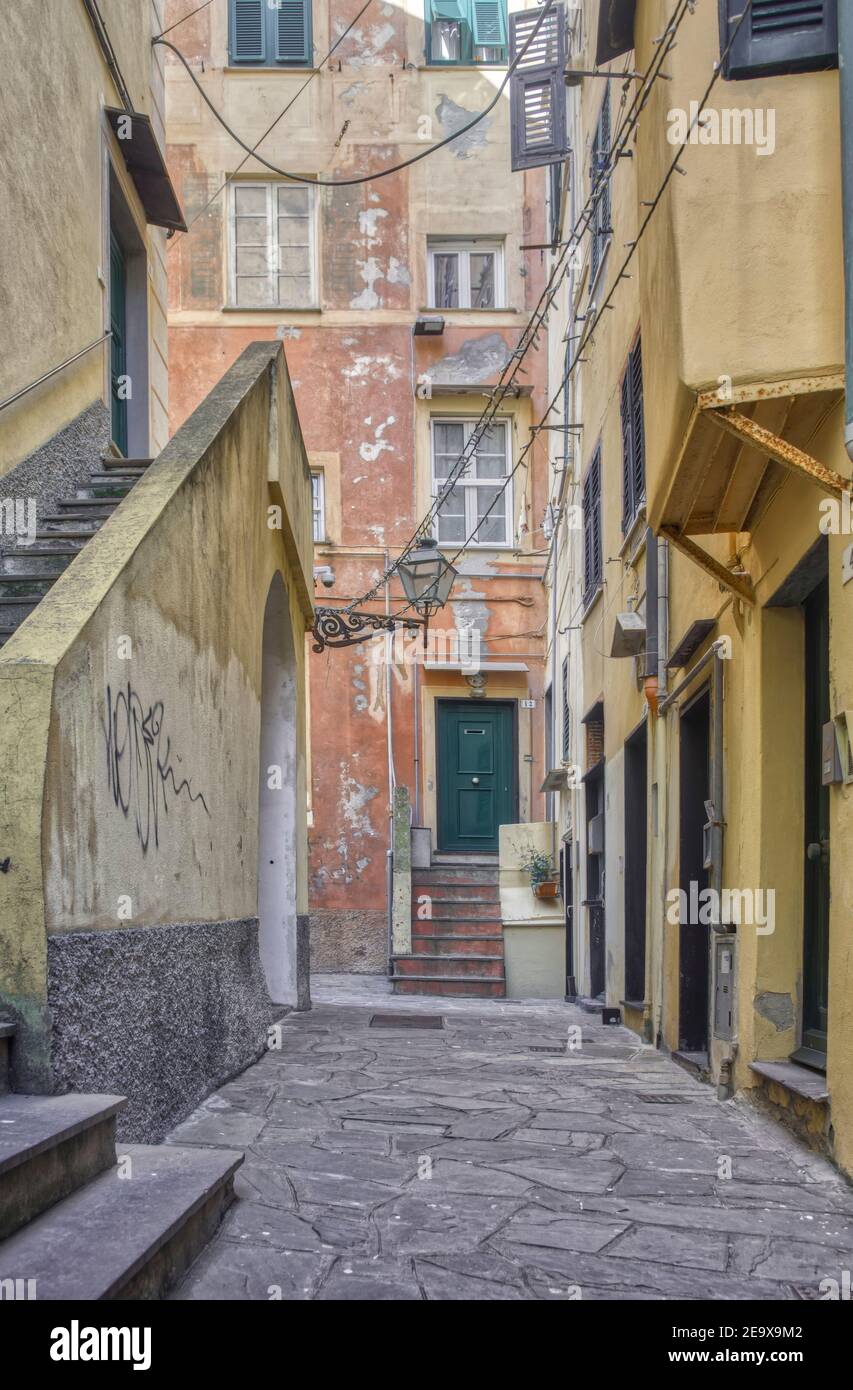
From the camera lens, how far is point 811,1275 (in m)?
3.70

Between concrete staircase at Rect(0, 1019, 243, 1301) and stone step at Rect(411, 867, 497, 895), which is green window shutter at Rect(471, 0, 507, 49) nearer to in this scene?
stone step at Rect(411, 867, 497, 895)

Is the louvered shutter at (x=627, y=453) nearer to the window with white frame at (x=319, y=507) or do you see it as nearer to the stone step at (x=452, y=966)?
the stone step at (x=452, y=966)

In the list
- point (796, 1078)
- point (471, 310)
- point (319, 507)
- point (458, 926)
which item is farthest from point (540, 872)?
point (796, 1078)

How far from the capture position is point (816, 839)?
6016 mm

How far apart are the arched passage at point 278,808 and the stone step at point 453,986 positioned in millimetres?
4848

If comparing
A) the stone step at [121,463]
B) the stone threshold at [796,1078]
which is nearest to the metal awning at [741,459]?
the stone threshold at [796,1078]

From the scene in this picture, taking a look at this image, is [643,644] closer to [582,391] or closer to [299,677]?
[299,677]

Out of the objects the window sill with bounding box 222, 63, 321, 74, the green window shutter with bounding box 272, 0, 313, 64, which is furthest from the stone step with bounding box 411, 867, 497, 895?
the green window shutter with bounding box 272, 0, 313, 64

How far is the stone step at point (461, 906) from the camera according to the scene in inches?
644

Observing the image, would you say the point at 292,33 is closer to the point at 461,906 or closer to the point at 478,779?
the point at 478,779

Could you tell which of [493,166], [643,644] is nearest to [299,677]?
[643,644]

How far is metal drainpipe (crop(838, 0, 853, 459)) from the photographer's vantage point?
4.63 metres

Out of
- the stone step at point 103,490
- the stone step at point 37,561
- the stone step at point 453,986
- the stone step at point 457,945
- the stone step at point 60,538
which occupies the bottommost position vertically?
the stone step at point 453,986

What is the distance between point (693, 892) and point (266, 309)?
13.6m
